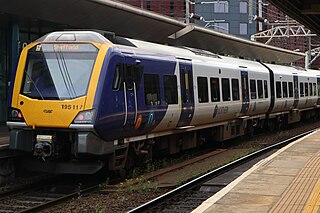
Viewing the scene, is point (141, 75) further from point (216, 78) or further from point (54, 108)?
point (216, 78)

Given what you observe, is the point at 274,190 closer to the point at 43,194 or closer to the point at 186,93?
the point at 43,194

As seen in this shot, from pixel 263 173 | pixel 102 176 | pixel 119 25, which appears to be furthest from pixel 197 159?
pixel 119 25

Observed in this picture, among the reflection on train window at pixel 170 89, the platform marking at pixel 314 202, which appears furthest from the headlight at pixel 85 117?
the platform marking at pixel 314 202

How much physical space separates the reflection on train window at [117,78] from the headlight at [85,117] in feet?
2.52

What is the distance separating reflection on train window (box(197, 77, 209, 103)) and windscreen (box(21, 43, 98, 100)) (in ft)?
15.5

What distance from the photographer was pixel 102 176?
1166 cm

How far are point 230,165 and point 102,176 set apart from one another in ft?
10.4

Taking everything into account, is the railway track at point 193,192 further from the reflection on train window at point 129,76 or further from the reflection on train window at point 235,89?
the reflection on train window at point 235,89

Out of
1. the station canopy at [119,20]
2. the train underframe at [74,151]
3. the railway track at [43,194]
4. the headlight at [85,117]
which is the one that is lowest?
the railway track at [43,194]

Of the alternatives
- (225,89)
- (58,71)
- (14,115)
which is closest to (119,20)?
(225,89)

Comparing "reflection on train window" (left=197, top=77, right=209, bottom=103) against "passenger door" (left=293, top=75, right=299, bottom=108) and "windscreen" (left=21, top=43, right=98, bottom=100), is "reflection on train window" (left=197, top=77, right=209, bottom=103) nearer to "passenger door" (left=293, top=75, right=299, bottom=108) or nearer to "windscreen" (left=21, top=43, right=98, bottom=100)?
"windscreen" (left=21, top=43, right=98, bottom=100)

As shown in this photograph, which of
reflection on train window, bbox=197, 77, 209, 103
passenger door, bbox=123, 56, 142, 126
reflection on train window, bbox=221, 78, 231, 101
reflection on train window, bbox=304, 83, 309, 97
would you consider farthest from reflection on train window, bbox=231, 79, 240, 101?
reflection on train window, bbox=304, 83, 309, 97

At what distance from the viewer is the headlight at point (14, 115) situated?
10.3 m

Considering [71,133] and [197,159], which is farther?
[197,159]
